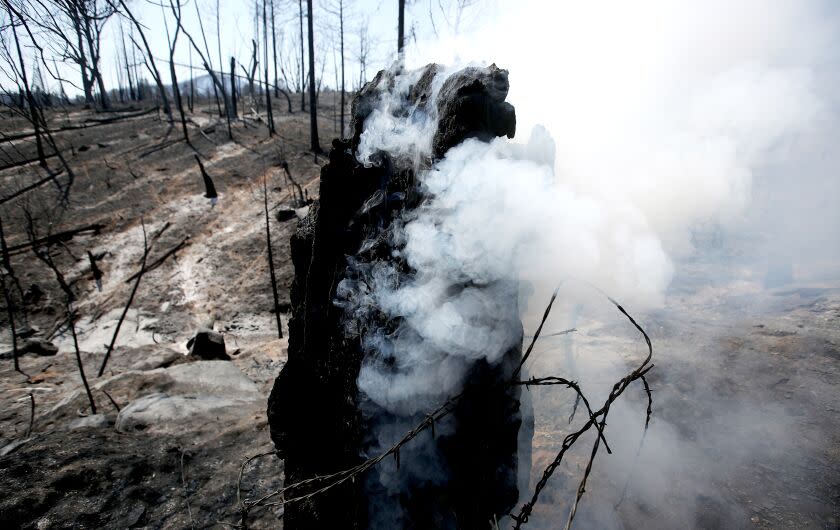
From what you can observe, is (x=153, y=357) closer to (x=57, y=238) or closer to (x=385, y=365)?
(x=57, y=238)

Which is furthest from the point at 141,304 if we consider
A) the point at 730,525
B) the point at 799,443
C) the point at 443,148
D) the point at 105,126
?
the point at 105,126

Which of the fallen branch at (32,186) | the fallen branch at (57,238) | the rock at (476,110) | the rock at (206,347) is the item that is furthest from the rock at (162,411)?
the fallen branch at (32,186)

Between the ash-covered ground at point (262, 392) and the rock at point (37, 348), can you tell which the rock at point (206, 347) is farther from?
the rock at point (37, 348)

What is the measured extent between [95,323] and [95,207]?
17.0ft

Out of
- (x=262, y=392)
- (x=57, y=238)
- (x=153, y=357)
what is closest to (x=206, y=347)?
(x=153, y=357)

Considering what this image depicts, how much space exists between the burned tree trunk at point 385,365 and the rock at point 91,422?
3.28 metres

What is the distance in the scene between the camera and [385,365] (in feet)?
6.44

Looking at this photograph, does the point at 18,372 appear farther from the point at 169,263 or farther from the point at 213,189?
the point at 213,189

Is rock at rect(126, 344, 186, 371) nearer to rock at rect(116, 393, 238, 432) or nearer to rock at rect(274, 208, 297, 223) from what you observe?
rock at rect(116, 393, 238, 432)

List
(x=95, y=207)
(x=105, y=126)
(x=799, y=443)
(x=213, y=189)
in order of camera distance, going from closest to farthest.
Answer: (x=799, y=443) → (x=95, y=207) → (x=213, y=189) → (x=105, y=126)

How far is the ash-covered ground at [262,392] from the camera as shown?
3.31 metres

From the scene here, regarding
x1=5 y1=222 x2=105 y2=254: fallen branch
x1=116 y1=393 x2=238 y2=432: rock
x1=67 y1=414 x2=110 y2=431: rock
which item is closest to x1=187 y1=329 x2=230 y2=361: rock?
x1=116 y1=393 x2=238 y2=432: rock

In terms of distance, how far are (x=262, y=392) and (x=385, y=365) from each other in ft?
15.8

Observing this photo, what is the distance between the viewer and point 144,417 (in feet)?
14.9
